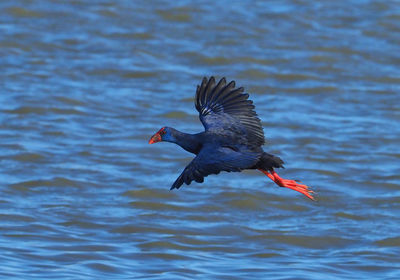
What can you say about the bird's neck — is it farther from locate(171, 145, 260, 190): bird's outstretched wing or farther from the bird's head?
locate(171, 145, 260, 190): bird's outstretched wing

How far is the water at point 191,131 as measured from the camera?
1060cm

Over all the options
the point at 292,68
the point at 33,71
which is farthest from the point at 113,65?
the point at 292,68

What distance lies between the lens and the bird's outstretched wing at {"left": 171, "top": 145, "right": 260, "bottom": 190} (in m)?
7.79

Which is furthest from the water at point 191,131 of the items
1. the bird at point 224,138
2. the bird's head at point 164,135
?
the bird at point 224,138

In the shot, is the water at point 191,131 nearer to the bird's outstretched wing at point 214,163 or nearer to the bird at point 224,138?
Result: the bird at point 224,138

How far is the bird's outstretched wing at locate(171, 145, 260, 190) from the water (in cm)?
181

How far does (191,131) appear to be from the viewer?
47.4 feet

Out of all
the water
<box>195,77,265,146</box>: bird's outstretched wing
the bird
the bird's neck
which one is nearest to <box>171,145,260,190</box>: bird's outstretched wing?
the bird

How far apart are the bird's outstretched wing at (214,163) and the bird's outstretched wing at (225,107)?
0.69 metres

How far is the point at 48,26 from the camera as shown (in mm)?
18078

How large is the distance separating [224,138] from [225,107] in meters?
0.63

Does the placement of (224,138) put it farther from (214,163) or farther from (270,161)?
(214,163)

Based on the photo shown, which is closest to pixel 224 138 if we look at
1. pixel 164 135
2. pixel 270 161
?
pixel 270 161

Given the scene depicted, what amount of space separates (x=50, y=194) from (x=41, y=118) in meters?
2.67
